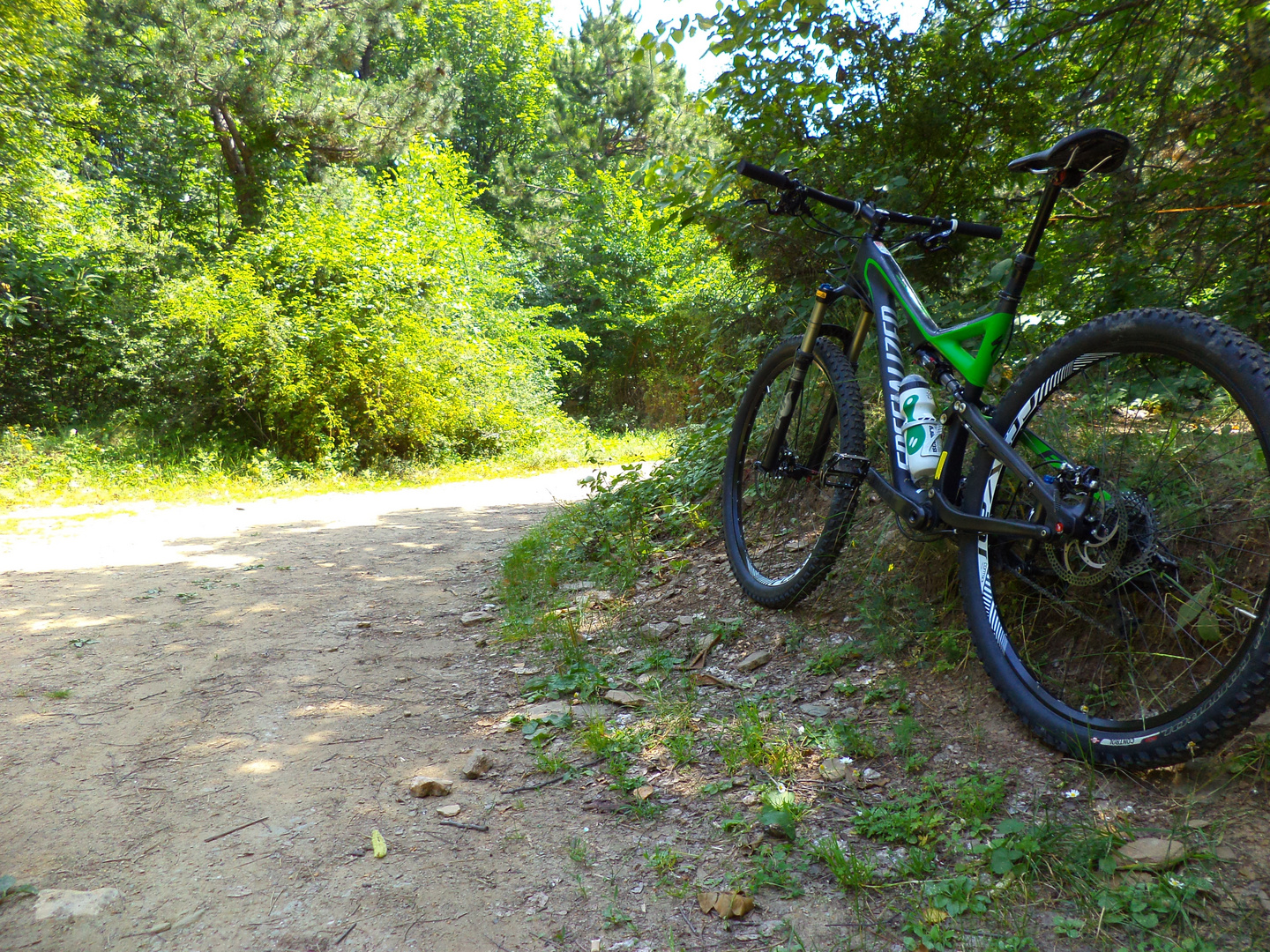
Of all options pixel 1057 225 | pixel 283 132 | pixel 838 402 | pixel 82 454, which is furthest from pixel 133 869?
pixel 283 132

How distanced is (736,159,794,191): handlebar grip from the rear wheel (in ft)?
2.23

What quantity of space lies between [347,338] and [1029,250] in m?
10.4

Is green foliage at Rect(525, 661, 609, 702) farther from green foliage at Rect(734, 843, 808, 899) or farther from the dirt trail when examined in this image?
green foliage at Rect(734, 843, 808, 899)

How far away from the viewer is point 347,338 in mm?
11078

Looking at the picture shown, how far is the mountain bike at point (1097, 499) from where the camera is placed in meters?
1.81

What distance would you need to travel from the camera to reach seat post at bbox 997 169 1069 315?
2176 mm

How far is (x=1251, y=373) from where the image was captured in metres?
1.70

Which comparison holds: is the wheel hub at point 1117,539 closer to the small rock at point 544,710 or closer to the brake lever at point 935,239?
the brake lever at point 935,239

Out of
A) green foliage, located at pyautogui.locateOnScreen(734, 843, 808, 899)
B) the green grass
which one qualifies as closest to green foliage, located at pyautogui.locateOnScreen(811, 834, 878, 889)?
green foliage, located at pyautogui.locateOnScreen(734, 843, 808, 899)

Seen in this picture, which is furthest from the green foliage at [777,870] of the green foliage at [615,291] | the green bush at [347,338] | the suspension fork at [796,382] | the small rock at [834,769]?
the green foliage at [615,291]

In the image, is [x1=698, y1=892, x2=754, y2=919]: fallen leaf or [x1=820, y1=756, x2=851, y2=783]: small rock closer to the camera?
[x1=698, y1=892, x2=754, y2=919]: fallen leaf

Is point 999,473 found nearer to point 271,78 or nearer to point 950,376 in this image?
point 950,376

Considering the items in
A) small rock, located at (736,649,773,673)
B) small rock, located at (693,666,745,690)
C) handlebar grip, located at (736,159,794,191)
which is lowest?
small rock, located at (693,666,745,690)

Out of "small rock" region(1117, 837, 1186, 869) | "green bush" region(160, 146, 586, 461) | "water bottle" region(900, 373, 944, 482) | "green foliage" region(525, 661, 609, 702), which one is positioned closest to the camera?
"small rock" region(1117, 837, 1186, 869)
